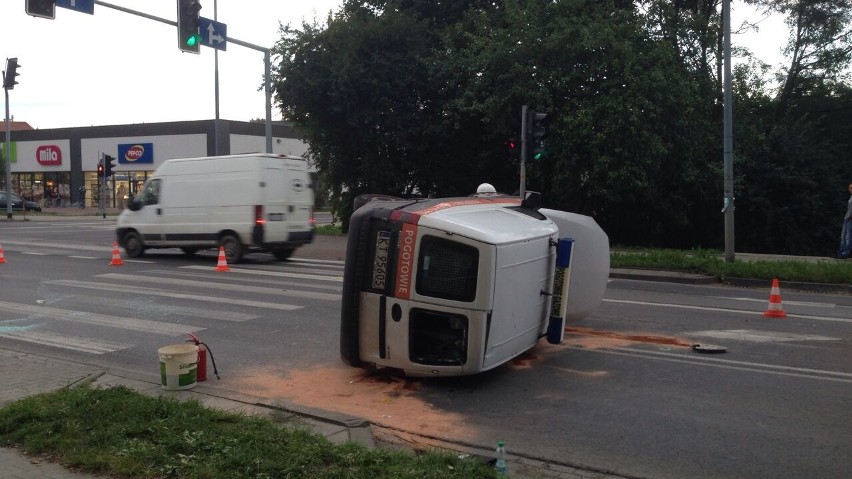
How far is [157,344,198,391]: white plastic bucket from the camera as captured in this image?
22.2 ft

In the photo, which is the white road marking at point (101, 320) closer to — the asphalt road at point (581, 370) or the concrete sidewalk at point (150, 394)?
the asphalt road at point (581, 370)

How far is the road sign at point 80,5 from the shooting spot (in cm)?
1583

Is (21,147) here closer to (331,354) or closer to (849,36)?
(849,36)

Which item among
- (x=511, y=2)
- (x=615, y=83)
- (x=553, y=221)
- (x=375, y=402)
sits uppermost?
(x=511, y=2)

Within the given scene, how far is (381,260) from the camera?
6898 millimetres

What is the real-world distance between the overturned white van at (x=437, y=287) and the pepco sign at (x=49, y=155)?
6331 centimetres

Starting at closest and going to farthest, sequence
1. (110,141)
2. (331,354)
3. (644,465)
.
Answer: (644,465) → (331,354) → (110,141)

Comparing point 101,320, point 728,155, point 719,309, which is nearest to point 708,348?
point 719,309

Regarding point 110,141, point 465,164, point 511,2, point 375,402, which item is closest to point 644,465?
point 375,402

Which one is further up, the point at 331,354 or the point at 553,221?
the point at 553,221

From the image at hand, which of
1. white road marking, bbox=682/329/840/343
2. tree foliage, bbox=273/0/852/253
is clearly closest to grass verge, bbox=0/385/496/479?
white road marking, bbox=682/329/840/343

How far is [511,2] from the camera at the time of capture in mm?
23531

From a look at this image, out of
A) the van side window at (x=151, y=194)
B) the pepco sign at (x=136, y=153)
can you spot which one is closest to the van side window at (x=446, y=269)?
the van side window at (x=151, y=194)

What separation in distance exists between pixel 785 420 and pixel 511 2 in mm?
19553
